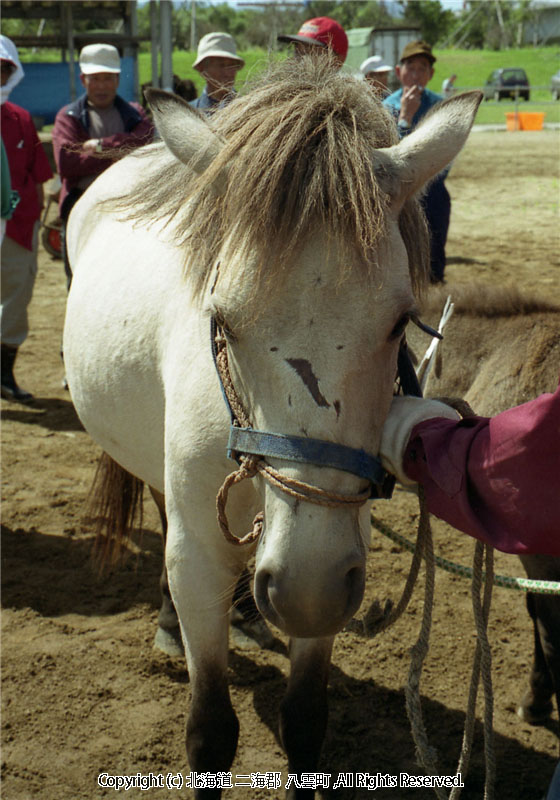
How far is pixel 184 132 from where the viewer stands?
1728mm

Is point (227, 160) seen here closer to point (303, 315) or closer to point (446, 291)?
point (303, 315)

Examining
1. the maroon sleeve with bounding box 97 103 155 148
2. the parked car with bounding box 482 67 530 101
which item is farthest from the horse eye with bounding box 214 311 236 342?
the parked car with bounding box 482 67 530 101

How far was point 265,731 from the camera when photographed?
268 cm

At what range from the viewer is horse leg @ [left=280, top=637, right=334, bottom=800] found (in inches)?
88.7

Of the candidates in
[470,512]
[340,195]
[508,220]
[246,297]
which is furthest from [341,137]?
[508,220]

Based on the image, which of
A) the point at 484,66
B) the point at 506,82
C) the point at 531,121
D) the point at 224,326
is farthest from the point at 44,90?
the point at 484,66

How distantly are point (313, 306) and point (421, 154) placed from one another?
1.57 feet

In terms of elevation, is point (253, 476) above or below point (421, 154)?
below

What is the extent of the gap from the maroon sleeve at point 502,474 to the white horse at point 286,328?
A: 134 millimetres

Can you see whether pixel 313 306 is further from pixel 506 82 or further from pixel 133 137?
pixel 506 82

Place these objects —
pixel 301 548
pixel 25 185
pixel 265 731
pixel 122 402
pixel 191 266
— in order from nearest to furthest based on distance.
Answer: pixel 301 548
pixel 191 266
pixel 122 402
pixel 265 731
pixel 25 185

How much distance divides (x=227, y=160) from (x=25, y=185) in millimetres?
4581

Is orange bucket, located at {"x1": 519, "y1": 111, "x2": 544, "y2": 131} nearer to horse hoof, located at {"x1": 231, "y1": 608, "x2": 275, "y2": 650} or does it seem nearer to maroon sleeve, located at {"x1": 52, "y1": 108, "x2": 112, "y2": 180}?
maroon sleeve, located at {"x1": 52, "y1": 108, "x2": 112, "y2": 180}

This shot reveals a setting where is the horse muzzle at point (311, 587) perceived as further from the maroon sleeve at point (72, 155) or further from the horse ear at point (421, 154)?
the maroon sleeve at point (72, 155)
